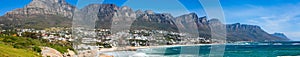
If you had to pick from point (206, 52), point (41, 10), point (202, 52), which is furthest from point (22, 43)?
point (41, 10)

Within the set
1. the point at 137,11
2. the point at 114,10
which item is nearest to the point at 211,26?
the point at 137,11

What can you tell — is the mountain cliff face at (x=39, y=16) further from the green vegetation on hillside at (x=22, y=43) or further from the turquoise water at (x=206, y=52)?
the green vegetation on hillside at (x=22, y=43)

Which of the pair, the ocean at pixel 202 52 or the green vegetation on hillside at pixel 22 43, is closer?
the ocean at pixel 202 52

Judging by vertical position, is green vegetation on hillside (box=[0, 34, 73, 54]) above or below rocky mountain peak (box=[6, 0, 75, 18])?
below

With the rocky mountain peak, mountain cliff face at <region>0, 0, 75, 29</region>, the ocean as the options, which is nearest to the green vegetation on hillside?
the ocean

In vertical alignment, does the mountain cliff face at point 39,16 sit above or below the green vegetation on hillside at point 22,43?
above

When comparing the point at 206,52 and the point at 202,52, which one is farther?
the point at 202,52

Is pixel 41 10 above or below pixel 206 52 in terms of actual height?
above

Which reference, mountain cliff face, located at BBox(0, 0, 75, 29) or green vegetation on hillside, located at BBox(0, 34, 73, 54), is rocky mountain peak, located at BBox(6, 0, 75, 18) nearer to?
mountain cliff face, located at BBox(0, 0, 75, 29)

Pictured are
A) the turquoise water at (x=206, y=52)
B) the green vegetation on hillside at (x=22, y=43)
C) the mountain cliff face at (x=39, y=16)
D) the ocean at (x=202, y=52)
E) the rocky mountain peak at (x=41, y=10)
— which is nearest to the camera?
the ocean at (x=202, y=52)

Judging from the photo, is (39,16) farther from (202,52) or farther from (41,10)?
(202,52)

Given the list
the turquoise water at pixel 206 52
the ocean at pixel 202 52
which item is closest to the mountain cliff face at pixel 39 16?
the turquoise water at pixel 206 52
